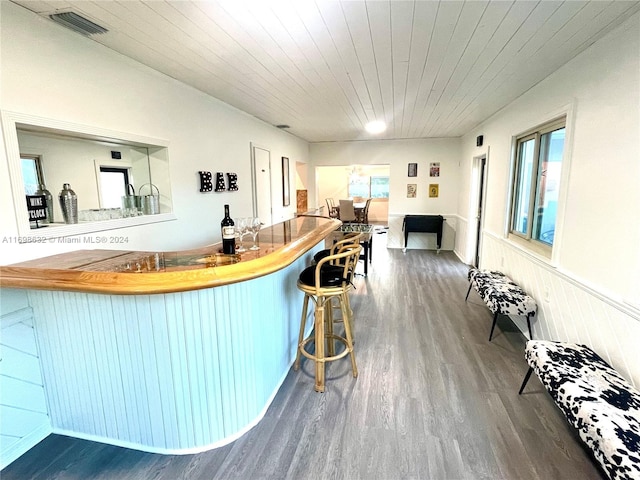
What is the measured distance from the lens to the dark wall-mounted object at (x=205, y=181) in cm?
335

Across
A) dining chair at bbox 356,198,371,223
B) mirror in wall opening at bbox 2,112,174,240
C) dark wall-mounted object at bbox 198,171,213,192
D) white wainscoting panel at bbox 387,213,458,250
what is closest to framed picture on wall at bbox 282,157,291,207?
dark wall-mounted object at bbox 198,171,213,192

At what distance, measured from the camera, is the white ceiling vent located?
71.1 inches

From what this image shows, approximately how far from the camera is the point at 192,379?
172 cm

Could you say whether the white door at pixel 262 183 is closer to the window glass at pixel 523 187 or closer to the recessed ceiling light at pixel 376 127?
the recessed ceiling light at pixel 376 127

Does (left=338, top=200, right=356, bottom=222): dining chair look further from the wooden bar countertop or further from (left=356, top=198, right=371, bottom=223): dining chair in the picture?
the wooden bar countertop

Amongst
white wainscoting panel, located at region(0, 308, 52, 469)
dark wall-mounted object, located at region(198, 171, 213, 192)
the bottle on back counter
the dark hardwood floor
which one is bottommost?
the dark hardwood floor

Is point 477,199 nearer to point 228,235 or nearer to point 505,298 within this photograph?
point 505,298

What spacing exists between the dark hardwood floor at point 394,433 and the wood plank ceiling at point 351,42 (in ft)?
8.05

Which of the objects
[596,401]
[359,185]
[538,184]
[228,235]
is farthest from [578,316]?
[359,185]

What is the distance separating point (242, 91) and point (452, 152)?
5.10 m

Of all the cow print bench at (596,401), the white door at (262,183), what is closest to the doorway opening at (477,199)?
the white door at (262,183)

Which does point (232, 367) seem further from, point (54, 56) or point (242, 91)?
point (242, 91)

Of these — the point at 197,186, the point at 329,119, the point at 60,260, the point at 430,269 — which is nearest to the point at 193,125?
the point at 197,186

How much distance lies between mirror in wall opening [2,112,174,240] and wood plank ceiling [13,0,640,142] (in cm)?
67
